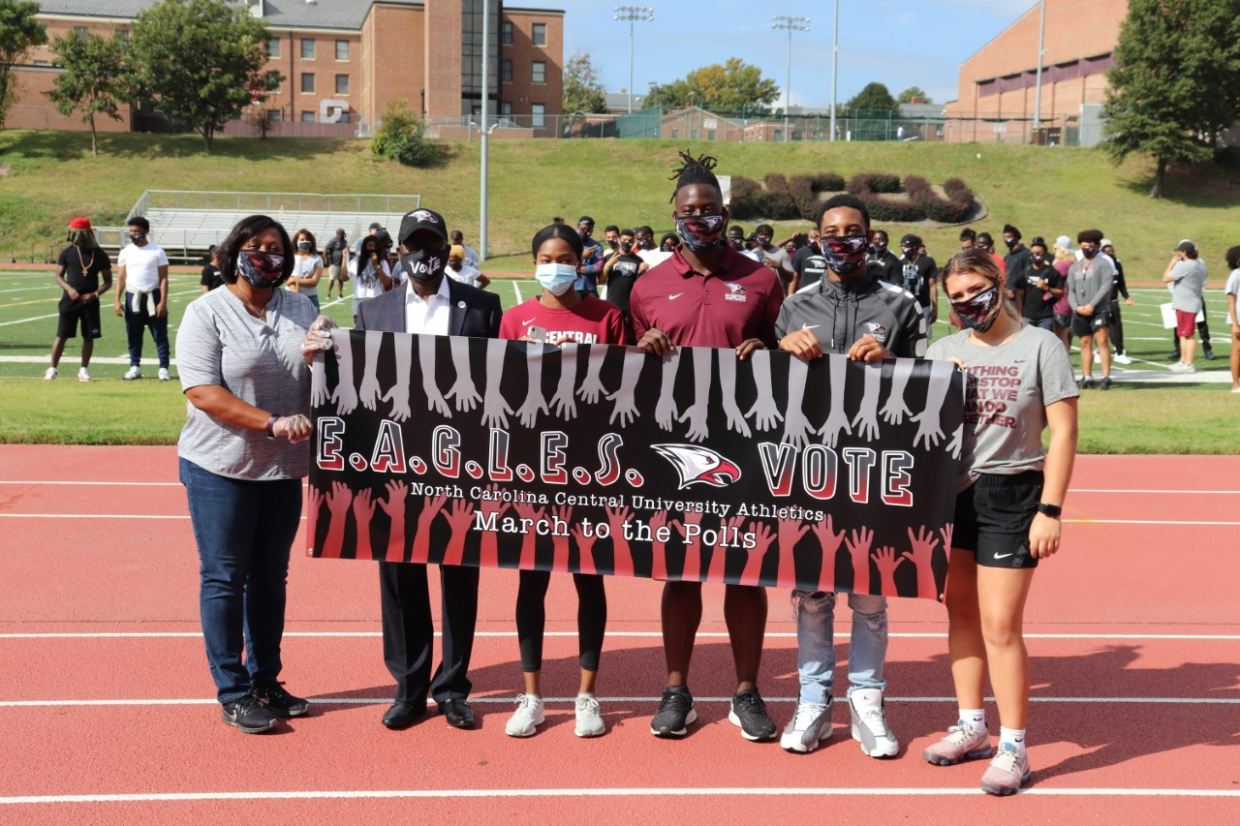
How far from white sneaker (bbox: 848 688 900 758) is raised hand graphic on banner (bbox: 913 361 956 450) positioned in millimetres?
1150

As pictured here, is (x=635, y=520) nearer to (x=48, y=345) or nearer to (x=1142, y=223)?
(x=48, y=345)

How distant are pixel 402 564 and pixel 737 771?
1.78 metres

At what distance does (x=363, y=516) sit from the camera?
5.60 metres

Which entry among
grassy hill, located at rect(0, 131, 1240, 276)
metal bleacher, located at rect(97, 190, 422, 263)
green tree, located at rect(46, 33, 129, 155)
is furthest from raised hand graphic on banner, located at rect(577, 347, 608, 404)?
green tree, located at rect(46, 33, 129, 155)

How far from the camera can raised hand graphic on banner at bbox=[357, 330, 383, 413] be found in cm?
555

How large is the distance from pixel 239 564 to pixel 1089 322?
15.5 metres

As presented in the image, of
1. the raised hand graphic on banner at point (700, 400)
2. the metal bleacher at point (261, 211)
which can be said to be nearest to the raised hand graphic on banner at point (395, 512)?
the raised hand graphic on banner at point (700, 400)

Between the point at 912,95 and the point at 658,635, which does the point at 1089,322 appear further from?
the point at 912,95

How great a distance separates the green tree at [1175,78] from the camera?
201 feet

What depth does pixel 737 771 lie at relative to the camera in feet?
16.8

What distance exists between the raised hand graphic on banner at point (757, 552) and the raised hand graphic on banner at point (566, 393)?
3.20ft

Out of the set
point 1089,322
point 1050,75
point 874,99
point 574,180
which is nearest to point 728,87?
point 874,99

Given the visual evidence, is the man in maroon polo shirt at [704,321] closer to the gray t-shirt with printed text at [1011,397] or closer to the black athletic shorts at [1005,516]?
the gray t-shirt with printed text at [1011,397]

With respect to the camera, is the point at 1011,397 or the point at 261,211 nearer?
the point at 1011,397
